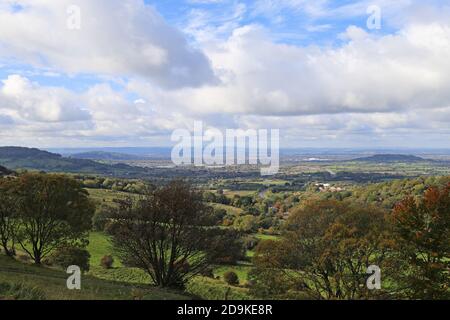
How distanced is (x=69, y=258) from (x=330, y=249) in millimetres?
25201

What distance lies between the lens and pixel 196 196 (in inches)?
1210

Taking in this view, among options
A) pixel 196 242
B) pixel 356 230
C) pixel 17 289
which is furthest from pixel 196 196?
pixel 17 289

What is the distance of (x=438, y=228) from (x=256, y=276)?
617 inches

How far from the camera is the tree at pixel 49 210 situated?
3834 cm

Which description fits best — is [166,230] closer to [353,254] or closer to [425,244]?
[353,254]

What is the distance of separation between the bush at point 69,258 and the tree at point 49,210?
122 centimetres

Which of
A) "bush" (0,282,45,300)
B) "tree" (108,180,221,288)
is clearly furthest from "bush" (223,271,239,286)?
"bush" (0,282,45,300)

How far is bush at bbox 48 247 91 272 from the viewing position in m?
37.3

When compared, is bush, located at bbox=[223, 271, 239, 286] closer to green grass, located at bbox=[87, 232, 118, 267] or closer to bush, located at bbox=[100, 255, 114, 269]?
green grass, located at bbox=[87, 232, 118, 267]

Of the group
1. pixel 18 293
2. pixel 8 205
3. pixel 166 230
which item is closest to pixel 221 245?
pixel 166 230

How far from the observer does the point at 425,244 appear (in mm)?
31203
